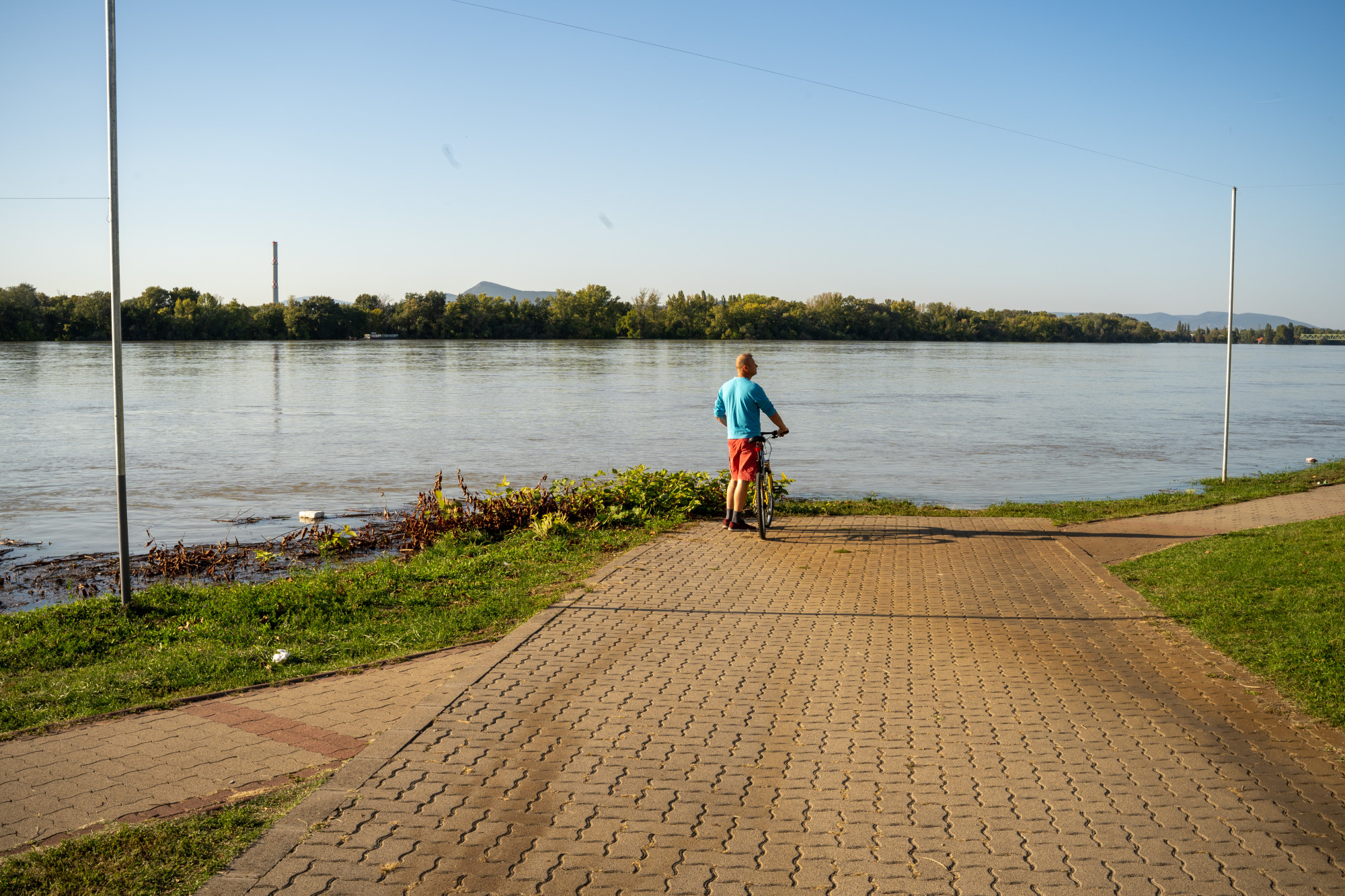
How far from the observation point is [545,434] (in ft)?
90.5

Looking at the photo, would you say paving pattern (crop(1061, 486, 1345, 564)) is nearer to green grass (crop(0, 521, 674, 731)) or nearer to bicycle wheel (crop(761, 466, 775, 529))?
bicycle wheel (crop(761, 466, 775, 529))

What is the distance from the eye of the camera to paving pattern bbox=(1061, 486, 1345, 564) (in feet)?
34.1

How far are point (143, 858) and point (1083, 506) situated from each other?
12.5 metres

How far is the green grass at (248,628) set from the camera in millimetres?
5711

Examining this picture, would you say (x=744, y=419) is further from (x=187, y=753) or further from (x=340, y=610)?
(x=187, y=753)

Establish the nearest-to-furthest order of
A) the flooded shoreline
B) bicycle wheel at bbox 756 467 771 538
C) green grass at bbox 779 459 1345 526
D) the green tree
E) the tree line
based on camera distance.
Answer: bicycle wheel at bbox 756 467 771 538, green grass at bbox 779 459 1345 526, the flooded shoreline, the tree line, the green tree

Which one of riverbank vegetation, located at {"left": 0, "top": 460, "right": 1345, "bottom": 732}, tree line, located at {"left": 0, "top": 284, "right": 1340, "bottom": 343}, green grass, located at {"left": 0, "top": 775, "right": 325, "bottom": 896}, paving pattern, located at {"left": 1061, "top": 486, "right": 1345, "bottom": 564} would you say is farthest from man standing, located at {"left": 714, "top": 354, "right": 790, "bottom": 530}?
tree line, located at {"left": 0, "top": 284, "right": 1340, "bottom": 343}

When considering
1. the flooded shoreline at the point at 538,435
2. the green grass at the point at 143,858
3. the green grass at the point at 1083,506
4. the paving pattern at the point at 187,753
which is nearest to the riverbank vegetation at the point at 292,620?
the paving pattern at the point at 187,753

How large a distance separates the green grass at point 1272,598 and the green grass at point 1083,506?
2282 millimetres

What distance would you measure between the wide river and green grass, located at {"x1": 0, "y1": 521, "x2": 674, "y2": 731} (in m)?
4.98

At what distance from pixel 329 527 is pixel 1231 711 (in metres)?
10.1

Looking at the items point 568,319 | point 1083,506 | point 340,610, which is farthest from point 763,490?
point 568,319

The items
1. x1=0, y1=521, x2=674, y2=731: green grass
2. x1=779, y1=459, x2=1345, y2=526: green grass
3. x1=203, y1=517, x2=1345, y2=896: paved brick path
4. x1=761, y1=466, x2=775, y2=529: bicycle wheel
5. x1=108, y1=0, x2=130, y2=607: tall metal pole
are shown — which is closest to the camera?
x1=203, y1=517, x2=1345, y2=896: paved brick path

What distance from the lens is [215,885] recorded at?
133 inches
